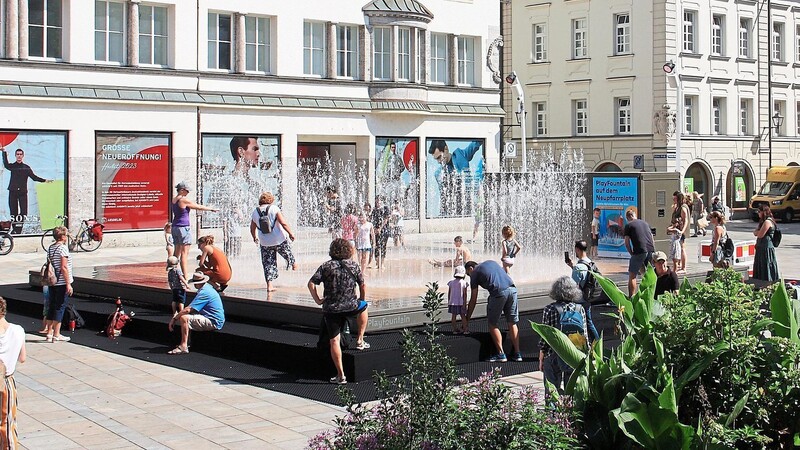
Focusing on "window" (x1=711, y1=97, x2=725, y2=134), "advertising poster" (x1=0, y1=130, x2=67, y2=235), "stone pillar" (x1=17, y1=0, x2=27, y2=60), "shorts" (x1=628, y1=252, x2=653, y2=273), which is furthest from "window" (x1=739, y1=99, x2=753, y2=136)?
"shorts" (x1=628, y1=252, x2=653, y2=273)

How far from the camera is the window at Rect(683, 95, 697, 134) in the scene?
164ft

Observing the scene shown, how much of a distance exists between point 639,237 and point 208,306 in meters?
7.60

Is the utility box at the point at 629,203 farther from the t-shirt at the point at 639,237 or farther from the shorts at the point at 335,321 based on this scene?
the shorts at the point at 335,321

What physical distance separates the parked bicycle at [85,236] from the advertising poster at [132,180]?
0.85 m

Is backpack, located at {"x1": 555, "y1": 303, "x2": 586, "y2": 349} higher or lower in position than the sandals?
higher

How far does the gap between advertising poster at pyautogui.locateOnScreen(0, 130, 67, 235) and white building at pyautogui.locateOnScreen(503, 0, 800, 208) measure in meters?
24.6

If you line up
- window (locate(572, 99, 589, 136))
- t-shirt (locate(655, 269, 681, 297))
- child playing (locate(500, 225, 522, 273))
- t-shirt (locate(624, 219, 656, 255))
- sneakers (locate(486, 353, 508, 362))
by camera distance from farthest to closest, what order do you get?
window (locate(572, 99, 589, 136))
t-shirt (locate(624, 219, 656, 255))
child playing (locate(500, 225, 522, 273))
t-shirt (locate(655, 269, 681, 297))
sneakers (locate(486, 353, 508, 362))

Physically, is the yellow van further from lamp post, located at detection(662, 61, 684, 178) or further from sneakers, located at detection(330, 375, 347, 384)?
sneakers, located at detection(330, 375, 347, 384)

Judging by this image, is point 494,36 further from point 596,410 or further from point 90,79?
point 596,410

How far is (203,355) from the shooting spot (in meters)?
14.6

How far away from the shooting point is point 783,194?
165 ft

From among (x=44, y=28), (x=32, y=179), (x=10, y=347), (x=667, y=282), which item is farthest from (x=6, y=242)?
(x=10, y=347)

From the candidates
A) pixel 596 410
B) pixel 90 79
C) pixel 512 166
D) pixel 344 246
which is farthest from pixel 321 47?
pixel 596 410

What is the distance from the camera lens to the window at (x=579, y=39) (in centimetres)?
5181
